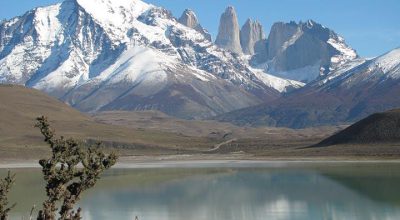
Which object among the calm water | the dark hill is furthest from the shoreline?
the calm water

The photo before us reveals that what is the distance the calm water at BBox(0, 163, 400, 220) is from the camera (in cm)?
6425

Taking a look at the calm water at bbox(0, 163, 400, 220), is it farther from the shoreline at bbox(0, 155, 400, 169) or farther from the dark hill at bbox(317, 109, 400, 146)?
the dark hill at bbox(317, 109, 400, 146)

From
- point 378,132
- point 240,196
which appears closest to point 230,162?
point 378,132

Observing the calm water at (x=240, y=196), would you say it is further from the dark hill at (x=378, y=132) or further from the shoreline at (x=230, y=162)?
the dark hill at (x=378, y=132)

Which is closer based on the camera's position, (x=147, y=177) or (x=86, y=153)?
(x=86, y=153)

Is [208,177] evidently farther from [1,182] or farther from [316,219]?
[1,182]

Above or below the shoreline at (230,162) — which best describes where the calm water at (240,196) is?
below

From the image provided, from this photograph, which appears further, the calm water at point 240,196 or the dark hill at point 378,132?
the dark hill at point 378,132

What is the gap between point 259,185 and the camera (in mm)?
96375

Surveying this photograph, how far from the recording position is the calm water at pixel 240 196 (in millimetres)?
64250

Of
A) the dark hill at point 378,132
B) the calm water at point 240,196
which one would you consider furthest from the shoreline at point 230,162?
the calm water at point 240,196

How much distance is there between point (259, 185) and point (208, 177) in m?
18.3

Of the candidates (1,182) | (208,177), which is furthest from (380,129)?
(1,182)

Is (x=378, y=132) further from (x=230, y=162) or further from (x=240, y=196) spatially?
(x=240, y=196)
